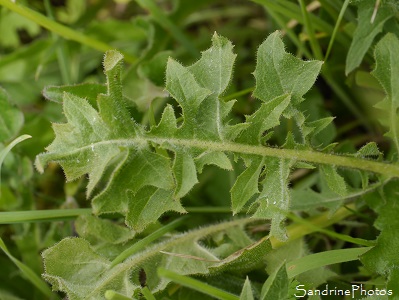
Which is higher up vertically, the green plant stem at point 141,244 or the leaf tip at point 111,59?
the leaf tip at point 111,59

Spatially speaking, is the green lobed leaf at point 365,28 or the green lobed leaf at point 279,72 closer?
the green lobed leaf at point 279,72

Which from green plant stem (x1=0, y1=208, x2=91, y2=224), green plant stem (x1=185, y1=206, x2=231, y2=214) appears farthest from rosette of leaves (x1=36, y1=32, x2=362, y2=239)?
green plant stem (x1=185, y1=206, x2=231, y2=214)

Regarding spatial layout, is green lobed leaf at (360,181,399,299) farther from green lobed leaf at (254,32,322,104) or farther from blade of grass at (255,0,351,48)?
blade of grass at (255,0,351,48)

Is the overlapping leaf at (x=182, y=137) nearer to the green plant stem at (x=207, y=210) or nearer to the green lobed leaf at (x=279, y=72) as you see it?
the green lobed leaf at (x=279, y=72)

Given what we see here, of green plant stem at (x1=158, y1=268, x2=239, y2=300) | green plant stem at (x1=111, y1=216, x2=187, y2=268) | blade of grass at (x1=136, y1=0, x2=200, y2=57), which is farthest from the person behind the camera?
blade of grass at (x1=136, y1=0, x2=200, y2=57)

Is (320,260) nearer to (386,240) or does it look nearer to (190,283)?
(386,240)

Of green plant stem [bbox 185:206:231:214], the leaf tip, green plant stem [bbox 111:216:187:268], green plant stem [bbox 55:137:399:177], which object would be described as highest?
the leaf tip

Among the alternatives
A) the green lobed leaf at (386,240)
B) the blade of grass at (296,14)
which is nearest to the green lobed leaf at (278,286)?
the green lobed leaf at (386,240)

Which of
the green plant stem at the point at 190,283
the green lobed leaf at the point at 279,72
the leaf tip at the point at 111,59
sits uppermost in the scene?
the leaf tip at the point at 111,59
